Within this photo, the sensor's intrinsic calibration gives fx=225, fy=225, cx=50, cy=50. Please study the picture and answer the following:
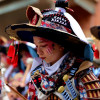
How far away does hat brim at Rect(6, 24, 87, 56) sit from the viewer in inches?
57.3

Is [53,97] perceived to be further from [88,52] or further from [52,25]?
[52,25]

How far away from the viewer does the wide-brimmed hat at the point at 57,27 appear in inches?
57.9

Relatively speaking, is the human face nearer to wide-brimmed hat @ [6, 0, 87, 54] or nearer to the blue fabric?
wide-brimmed hat @ [6, 0, 87, 54]

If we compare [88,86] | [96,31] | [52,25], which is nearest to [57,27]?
[52,25]

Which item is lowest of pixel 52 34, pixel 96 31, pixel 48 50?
pixel 96 31

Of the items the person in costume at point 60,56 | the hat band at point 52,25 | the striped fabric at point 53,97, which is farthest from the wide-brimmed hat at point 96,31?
the striped fabric at point 53,97

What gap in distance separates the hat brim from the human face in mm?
30

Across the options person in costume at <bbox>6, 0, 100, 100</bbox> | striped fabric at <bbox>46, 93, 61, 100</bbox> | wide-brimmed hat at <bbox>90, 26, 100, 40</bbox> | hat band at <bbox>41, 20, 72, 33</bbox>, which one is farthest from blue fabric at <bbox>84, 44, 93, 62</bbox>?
wide-brimmed hat at <bbox>90, 26, 100, 40</bbox>

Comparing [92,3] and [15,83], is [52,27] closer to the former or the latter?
[15,83]

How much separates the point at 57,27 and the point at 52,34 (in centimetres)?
6

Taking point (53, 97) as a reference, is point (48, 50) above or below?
above

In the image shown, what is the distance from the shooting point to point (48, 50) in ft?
5.18

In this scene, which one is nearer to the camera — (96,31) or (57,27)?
(57,27)

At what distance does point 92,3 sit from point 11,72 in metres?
2.94
